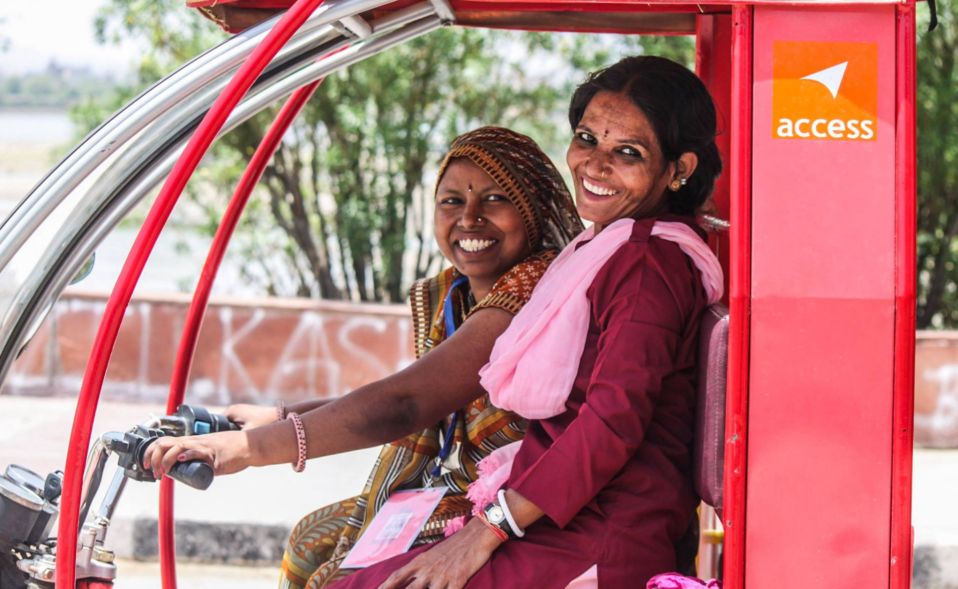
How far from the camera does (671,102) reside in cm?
194

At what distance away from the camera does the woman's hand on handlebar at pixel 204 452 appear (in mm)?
1721

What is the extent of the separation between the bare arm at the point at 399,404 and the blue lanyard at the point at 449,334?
0.64 feet

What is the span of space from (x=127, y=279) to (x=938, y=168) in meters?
5.76

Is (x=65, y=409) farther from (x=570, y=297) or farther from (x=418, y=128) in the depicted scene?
(x=570, y=297)

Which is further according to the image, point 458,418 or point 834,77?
point 458,418

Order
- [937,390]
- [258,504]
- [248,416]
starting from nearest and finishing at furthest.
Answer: [248,416] → [258,504] → [937,390]

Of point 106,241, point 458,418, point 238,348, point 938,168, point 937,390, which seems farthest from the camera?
point 106,241

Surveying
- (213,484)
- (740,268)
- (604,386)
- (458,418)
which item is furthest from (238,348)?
(740,268)

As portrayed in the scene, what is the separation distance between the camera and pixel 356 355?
618 centimetres

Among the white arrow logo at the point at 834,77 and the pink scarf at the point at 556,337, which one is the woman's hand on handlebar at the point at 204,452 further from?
the white arrow logo at the point at 834,77

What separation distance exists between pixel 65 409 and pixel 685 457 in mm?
5416

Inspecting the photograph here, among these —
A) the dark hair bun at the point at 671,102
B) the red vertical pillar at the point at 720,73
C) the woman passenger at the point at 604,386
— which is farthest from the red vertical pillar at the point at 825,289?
the red vertical pillar at the point at 720,73

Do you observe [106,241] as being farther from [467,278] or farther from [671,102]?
[671,102]

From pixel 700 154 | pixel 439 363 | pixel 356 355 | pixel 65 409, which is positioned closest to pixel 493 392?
pixel 439 363
